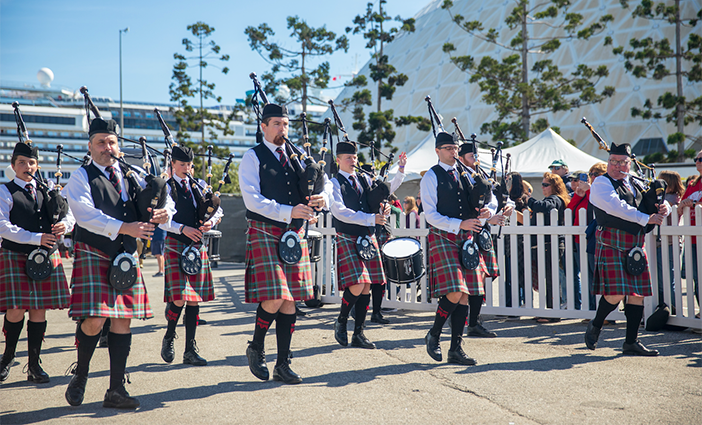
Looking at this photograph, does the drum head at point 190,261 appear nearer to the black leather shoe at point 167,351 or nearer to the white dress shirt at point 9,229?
the black leather shoe at point 167,351

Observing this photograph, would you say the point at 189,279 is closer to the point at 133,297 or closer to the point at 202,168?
the point at 133,297

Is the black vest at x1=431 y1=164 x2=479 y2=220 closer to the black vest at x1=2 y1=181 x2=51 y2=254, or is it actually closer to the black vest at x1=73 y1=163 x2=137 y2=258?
the black vest at x1=73 y1=163 x2=137 y2=258

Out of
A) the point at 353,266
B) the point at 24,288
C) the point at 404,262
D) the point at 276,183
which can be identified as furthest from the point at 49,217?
the point at 404,262

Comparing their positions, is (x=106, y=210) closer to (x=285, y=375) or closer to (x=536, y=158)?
(x=285, y=375)

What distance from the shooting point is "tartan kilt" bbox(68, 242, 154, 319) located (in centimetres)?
298

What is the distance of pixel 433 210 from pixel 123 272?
2.15m

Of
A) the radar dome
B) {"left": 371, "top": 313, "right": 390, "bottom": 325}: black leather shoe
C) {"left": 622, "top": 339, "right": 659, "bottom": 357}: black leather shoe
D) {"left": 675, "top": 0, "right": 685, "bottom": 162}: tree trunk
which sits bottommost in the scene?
{"left": 622, "top": 339, "right": 659, "bottom": 357}: black leather shoe

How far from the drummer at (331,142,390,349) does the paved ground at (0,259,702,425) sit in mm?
246

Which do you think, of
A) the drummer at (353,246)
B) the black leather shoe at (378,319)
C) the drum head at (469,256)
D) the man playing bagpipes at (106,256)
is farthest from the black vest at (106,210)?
the black leather shoe at (378,319)

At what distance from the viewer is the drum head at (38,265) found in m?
3.71

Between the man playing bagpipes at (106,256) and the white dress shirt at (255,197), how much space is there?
1.70 feet

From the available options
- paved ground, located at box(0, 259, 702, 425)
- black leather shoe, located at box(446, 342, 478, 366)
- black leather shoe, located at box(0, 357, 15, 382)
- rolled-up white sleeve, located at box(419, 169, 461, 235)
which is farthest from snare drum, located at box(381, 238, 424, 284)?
black leather shoe, located at box(0, 357, 15, 382)

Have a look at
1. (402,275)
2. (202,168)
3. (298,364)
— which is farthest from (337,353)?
(202,168)

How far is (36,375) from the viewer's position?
12.0 ft
